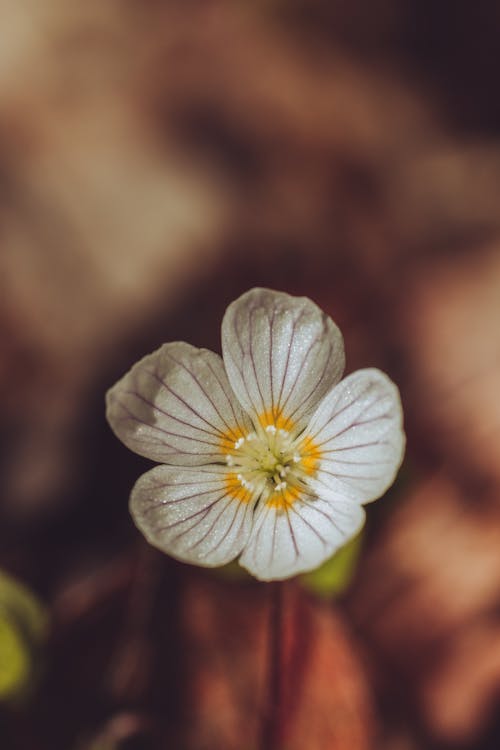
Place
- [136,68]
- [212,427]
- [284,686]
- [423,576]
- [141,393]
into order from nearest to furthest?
[141,393], [212,427], [284,686], [423,576], [136,68]

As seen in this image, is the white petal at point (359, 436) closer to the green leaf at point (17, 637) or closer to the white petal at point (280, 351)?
the white petal at point (280, 351)

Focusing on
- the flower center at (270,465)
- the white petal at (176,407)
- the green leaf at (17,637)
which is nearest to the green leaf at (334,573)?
the flower center at (270,465)

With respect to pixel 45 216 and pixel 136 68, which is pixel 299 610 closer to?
pixel 45 216

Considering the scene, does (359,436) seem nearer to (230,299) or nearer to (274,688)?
(274,688)

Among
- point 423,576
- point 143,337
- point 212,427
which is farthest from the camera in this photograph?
point 143,337

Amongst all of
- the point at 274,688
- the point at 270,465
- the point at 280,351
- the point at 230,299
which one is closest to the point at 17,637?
the point at 274,688

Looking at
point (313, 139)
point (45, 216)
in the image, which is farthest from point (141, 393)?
A: point (313, 139)

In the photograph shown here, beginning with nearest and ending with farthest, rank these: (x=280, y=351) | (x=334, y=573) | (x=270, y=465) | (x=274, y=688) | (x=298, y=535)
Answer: (x=298, y=535) < (x=280, y=351) < (x=270, y=465) < (x=274, y=688) < (x=334, y=573)
